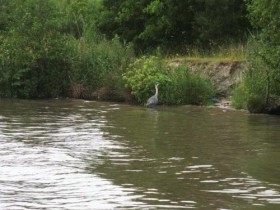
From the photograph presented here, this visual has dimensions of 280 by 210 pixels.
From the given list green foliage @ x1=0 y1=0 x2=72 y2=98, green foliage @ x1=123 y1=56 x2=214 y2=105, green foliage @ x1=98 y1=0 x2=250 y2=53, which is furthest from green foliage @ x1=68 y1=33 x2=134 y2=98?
green foliage @ x1=98 y1=0 x2=250 y2=53

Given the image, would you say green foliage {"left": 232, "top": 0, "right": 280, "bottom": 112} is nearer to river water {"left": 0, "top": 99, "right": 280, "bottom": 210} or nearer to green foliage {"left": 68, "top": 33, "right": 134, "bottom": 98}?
river water {"left": 0, "top": 99, "right": 280, "bottom": 210}

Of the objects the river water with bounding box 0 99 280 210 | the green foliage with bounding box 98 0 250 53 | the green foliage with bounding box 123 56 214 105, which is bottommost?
the river water with bounding box 0 99 280 210

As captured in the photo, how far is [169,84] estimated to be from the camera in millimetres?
29750

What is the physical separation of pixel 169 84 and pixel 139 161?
15.3 metres

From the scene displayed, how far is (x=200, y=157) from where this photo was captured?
15125 mm

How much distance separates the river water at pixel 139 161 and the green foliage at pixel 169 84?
4.62 metres

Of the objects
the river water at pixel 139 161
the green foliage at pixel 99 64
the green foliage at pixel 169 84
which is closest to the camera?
the river water at pixel 139 161

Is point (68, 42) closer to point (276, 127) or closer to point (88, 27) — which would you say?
point (88, 27)

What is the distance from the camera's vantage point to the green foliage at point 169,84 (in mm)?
29391

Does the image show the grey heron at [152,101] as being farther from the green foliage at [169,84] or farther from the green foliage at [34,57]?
the green foliage at [34,57]

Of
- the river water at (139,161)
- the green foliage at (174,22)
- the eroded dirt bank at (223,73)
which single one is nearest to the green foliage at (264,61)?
the river water at (139,161)

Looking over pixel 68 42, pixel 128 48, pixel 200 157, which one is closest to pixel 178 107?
pixel 128 48

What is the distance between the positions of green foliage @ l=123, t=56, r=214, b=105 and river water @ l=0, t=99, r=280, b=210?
15.2 ft

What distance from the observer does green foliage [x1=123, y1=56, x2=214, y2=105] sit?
2939 cm
